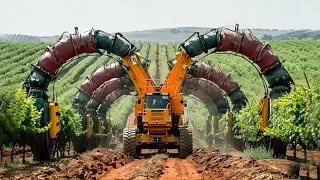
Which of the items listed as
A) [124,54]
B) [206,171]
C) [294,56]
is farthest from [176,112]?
[294,56]

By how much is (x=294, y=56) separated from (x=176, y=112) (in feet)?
236

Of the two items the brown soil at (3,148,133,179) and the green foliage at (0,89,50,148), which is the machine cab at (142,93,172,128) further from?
the green foliage at (0,89,50,148)

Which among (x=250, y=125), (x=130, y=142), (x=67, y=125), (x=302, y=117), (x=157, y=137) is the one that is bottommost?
(x=130, y=142)

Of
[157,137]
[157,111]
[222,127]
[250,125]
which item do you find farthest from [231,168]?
[222,127]

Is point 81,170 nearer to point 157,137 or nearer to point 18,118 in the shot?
point 18,118

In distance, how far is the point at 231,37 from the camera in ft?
106

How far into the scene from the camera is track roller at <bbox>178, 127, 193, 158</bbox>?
3316 centimetres

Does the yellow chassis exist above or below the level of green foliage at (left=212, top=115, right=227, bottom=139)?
below

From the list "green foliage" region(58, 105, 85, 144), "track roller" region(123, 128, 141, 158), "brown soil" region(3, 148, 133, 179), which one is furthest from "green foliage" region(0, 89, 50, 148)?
"green foliage" region(58, 105, 85, 144)

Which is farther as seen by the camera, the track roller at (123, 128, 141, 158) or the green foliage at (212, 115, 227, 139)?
the green foliage at (212, 115, 227, 139)

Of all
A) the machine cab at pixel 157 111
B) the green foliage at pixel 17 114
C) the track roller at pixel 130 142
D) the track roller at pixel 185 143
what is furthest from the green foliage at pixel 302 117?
the green foliage at pixel 17 114

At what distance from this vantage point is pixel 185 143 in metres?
33.4

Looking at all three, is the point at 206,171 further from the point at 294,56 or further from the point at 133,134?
the point at 294,56

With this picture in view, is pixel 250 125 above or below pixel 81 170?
above
